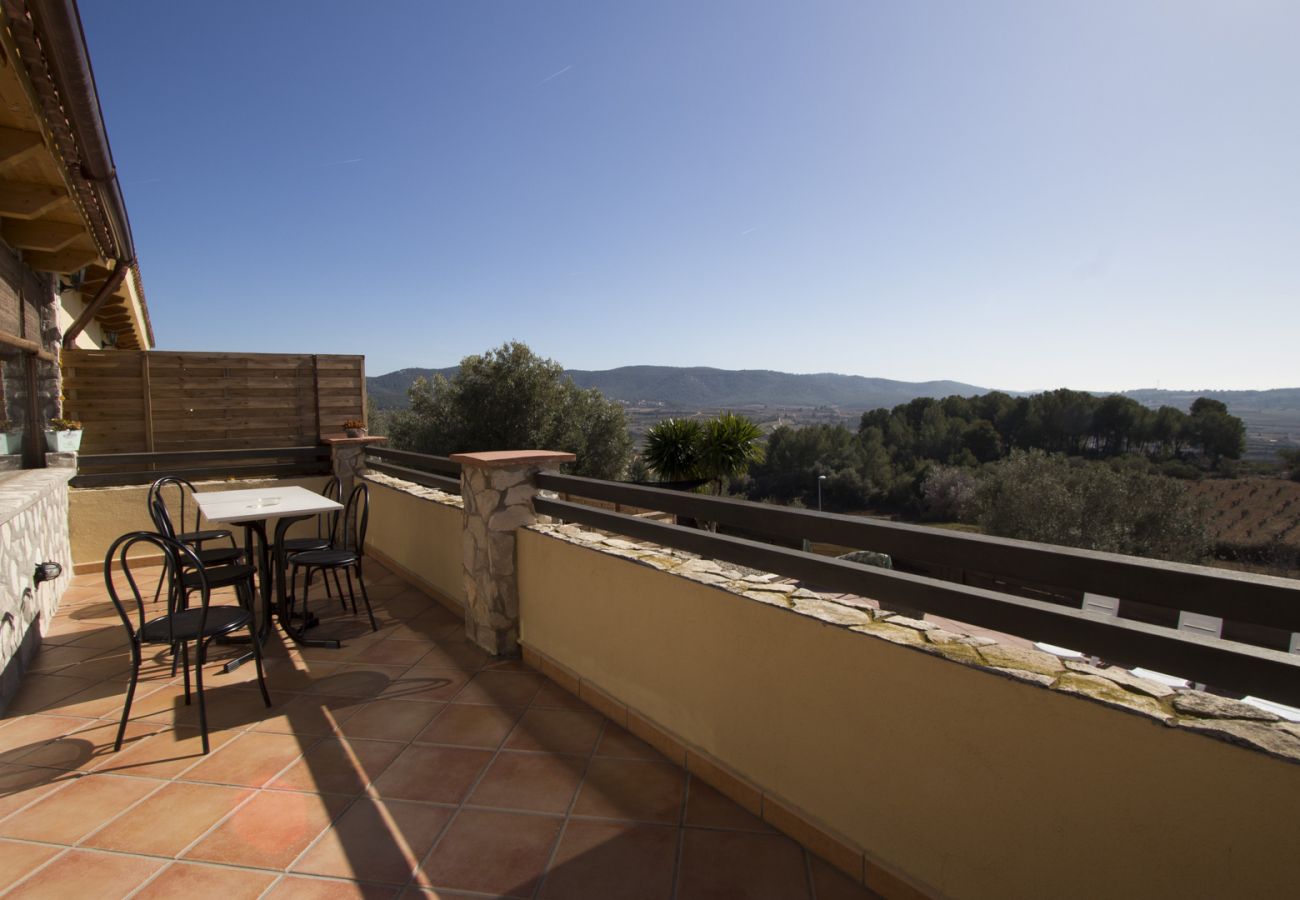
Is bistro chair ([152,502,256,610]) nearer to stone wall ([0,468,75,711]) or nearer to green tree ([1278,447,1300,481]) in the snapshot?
stone wall ([0,468,75,711])

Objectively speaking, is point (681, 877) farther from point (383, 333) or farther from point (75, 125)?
point (383, 333)

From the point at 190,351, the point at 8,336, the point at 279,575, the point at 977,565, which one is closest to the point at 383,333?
the point at 190,351

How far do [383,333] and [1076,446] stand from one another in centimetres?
3118

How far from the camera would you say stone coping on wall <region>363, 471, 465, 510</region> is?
169 inches

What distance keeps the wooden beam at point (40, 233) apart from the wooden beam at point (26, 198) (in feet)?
2.46

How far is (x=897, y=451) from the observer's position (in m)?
33.9

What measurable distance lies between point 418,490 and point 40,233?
10.2ft

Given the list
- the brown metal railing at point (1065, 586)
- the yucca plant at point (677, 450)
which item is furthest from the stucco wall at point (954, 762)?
the yucca plant at point (677, 450)

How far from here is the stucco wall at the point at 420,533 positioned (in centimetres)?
420

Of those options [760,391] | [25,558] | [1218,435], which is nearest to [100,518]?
[25,558]

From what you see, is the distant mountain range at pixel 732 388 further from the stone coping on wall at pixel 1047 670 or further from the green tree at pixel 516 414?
the stone coping on wall at pixel 1047 670

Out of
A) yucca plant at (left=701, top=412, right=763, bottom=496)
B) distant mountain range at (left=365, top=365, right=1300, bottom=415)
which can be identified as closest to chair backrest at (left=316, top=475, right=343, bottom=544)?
yucca plant at (left=701, top=412, right=763, bottom=496)

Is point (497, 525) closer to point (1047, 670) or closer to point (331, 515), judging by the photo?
point (331, 515)

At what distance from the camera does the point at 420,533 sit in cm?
471
